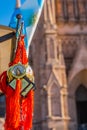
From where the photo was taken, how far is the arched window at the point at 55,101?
1620 cm

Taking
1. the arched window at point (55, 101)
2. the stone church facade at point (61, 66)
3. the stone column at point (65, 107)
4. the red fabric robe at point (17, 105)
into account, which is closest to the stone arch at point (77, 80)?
the stone church facade at point (61, 66)

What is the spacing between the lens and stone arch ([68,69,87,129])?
1714 cm

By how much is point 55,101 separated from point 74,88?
1793mm

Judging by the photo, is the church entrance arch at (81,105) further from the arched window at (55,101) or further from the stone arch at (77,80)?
the arched window at (55,101)

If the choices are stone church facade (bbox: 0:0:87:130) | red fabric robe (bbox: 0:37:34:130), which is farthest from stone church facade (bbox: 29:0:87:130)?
red fabric robe (bbox: 0:37:34:130)

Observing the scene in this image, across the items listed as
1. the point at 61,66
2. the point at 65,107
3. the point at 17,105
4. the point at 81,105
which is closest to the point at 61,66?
the point at 61,66

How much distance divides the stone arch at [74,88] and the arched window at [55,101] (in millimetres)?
1027

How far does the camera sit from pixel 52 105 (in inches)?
639

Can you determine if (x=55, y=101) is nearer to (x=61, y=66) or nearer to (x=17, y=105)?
(x=61, y=66)

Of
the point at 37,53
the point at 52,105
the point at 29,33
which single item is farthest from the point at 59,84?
the point at 29,33

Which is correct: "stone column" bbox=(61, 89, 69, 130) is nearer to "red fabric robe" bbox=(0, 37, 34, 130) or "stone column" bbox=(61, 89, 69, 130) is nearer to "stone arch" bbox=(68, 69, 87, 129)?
"stone arch" bbox=(68, 69, 87, 129)

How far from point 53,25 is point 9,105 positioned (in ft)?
52.3

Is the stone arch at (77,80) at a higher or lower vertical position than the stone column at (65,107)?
higher

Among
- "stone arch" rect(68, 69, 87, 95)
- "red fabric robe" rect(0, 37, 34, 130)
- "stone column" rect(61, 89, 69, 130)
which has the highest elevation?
"stone arch" rect(68, 69, 87, 95)
